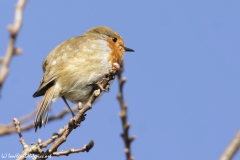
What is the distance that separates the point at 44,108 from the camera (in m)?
5.28

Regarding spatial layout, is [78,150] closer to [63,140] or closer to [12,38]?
[63,140]

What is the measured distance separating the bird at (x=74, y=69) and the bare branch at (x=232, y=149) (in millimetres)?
3995

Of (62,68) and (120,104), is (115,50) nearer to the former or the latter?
(62,68)

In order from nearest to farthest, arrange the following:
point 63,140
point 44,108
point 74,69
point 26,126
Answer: point 63,140, point 26,126, point 44,108, point 74,69

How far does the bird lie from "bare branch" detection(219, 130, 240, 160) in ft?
13.1

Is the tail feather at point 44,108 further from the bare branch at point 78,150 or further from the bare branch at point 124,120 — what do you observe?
the bare branch at point 124,120

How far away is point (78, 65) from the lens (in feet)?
19.2

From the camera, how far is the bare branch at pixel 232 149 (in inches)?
60.1

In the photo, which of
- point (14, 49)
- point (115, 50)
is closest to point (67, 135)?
point (14, 49)

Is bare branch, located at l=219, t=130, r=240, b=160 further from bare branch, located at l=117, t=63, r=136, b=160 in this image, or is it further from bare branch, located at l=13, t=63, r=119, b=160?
bare branch, located at l=13, t=63, r=119, b=160

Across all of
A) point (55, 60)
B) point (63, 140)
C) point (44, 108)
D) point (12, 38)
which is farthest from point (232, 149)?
point (55, 60)

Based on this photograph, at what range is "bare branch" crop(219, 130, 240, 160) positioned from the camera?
153 cm

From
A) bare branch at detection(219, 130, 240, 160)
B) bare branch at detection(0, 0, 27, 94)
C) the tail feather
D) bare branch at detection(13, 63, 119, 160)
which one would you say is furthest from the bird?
bare branch at detection(219, 130, 240, 160)

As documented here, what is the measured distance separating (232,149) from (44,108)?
398 cm
